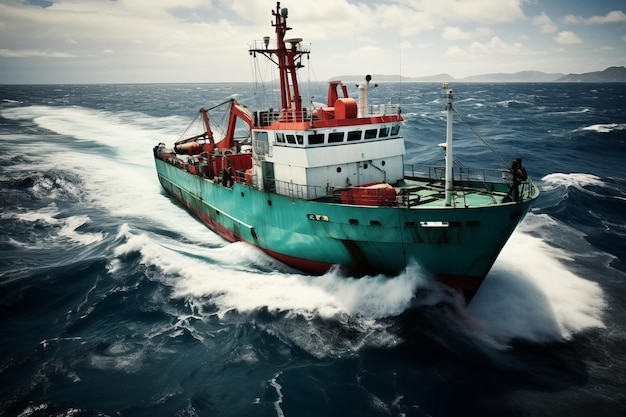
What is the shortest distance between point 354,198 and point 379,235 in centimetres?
171

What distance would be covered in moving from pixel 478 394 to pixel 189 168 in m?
22.6

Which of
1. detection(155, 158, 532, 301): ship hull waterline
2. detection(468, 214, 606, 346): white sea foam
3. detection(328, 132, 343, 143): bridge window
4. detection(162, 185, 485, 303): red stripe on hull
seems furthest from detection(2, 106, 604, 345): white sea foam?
detection(328, 132, 343, 143): bridge window

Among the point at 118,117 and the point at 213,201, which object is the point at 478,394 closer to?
the point at 213,201

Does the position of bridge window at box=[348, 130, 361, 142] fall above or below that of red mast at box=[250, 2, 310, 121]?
below

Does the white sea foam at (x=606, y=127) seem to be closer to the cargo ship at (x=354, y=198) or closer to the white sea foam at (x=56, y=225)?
the cargo ship at (x=354, y=198)

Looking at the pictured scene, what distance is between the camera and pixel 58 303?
53.0 feet

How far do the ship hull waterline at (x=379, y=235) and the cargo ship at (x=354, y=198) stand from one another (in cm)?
4

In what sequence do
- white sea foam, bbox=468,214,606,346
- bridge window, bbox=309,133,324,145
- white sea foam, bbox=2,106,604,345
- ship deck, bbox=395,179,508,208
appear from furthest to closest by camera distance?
bridge window, bbox=309,133,324,145 < ship deck, bbox=395,179,508,208 < white sea foam, bbox=2,106,604,345 < white sea foam, bbox=468,214,606,346

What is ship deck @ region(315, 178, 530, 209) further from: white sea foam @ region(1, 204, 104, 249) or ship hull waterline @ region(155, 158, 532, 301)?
white sea foam @ region(1, 204, 104, 249)

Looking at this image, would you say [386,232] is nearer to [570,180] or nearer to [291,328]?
[291,328]

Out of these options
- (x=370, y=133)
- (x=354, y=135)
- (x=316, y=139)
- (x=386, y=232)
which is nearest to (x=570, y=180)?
(x=370, y=133)

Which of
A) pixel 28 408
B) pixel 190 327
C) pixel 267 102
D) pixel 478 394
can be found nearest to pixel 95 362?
pixel 28 408

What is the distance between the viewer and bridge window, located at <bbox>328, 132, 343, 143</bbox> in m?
16.6

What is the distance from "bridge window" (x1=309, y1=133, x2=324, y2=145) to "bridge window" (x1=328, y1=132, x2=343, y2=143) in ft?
1.22
